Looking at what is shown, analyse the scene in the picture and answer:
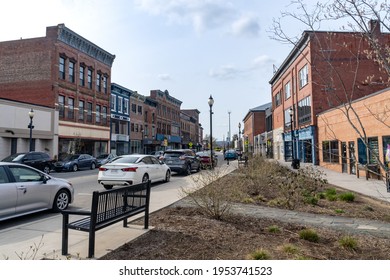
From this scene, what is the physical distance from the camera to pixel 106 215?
5.19m

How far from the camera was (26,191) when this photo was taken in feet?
25.2

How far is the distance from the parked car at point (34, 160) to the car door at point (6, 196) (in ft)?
51.7

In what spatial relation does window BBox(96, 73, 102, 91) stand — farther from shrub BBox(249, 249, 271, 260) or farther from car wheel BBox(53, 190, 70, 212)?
shrub BBox(249, 249, 271, 260)

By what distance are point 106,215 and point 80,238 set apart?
0.94m

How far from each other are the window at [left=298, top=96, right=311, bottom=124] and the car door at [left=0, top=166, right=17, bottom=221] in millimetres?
29182

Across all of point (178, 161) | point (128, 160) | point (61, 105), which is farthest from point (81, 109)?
point (128, 160)

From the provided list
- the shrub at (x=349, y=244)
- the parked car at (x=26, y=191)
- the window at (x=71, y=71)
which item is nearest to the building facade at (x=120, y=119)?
the window at (x=71, y=71)

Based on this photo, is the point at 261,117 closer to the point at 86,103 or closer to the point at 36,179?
the point at 86,103

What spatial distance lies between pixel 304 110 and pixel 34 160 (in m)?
26.2

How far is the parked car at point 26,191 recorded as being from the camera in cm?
719

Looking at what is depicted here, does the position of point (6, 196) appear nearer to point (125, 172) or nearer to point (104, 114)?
point (125, 172)

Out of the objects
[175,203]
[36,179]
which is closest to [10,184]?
[36,179]

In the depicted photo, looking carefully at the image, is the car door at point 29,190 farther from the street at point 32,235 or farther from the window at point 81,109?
the window at point 81,109

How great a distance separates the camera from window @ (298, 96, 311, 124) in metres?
32.0
